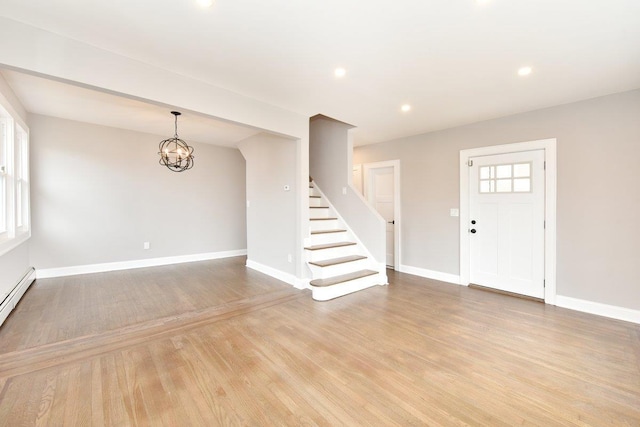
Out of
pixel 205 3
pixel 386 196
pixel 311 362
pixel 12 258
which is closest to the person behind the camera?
pixel 205 3

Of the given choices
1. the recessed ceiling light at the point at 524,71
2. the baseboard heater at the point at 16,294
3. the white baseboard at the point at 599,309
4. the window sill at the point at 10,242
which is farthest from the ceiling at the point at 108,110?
the white baseboard at the point at 599,309

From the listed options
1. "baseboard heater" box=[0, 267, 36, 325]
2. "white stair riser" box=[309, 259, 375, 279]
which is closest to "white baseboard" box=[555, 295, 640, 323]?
"white stair riser" box=[309, 259, 375, 279]

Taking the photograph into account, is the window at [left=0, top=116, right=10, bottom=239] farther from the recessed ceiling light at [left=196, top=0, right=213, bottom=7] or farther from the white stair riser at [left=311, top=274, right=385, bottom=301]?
the white stair riser at [left=311, top=274, right=385, bottom=301]

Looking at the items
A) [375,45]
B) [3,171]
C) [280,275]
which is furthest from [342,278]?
[3,171]

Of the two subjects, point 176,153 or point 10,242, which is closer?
point 10,242

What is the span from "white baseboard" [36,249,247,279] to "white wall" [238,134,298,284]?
1.36m

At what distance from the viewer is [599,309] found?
318cm

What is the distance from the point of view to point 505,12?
184cm

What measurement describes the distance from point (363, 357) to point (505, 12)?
2.73 metres

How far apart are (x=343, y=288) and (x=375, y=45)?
2.89 metres

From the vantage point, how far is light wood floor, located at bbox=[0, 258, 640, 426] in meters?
1.70

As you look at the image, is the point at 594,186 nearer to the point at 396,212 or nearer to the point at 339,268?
the point at 396,212

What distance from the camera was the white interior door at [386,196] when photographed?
5.36 metres

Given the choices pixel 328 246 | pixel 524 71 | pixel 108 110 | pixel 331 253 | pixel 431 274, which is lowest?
pixel 431 274
